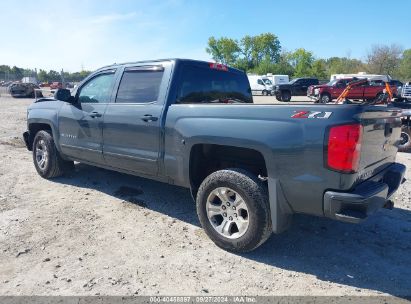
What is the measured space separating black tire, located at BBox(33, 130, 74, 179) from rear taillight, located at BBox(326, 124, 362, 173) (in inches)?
175

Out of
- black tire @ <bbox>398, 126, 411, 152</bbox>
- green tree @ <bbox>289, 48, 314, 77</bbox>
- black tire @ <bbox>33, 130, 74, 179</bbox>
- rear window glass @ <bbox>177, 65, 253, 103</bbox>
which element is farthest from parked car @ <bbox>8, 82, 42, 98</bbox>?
green tree @ <bbox>289, 48, 314, 77</bbox>

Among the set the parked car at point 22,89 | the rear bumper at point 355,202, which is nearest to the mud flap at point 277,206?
the rear bumper at point 355,202

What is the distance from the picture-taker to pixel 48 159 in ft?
18.8

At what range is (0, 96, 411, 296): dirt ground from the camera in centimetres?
293

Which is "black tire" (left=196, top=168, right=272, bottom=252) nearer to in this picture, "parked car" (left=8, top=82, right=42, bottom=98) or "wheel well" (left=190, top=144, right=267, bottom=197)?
"wheel well" (left=190, top=144, right=267, bottom=197)

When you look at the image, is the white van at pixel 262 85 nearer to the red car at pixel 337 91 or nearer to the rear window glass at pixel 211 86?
the red car at pixel 337 91

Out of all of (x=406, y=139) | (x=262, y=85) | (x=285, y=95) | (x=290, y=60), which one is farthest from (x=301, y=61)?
(x=406, y=139)

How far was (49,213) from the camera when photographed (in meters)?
4.46

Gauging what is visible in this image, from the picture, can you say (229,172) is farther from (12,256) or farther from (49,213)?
(49,213)

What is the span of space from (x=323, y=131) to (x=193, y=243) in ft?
5.91

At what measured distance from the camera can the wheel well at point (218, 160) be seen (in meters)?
3.67

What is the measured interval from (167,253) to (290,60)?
316 feet

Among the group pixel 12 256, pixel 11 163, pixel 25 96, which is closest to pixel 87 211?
pixel 12 256

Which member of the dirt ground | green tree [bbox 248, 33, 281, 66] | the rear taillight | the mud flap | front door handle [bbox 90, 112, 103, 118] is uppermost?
green tree [bbox 248, 33, 281, 66]
